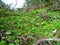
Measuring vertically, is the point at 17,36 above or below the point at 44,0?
below

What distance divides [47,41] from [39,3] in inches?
180

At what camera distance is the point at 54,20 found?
16.8 feet

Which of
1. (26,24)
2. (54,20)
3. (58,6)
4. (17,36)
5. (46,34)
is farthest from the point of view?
(58,6)

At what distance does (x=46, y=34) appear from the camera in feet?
13.1

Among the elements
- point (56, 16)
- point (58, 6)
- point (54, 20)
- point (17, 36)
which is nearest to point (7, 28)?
point (17, 36)

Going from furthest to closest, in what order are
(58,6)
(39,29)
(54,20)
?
(58,6), (54,20), (39,29)

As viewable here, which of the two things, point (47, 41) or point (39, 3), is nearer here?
point (47, 41)

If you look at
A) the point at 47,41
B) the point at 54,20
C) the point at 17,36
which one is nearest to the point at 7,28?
the point at 17,36

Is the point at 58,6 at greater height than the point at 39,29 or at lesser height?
greater

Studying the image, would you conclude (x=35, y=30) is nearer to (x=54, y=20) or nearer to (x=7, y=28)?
(x=7, y=28)

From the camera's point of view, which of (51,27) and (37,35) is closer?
(37,35)

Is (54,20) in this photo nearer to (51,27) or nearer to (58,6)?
(51,27)

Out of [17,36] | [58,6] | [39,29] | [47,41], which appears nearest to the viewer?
[47,41]

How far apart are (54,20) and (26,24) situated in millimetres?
934
